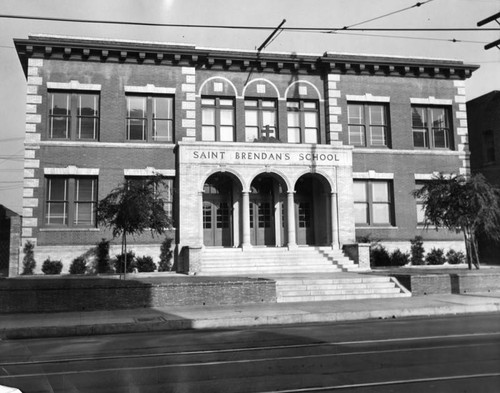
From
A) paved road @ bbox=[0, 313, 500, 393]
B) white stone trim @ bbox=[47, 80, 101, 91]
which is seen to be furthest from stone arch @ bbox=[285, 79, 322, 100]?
paved road @ bbox=[0, 313, 500, 393]

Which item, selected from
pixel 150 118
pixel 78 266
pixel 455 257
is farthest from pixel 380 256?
pixel 78 266

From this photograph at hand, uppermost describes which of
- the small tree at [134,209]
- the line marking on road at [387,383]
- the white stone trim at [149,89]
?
the white stone trim at [149,89]

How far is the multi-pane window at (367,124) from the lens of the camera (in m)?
27.8

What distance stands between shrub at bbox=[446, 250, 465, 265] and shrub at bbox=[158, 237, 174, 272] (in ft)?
46.4

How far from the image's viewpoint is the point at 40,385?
7.07 metres

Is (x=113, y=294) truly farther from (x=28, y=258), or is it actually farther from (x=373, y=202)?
(x=373, y=202)

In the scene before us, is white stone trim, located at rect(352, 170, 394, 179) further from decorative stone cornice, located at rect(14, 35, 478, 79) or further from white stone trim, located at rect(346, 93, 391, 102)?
decorative stone cornice, located at rect(14, 35, 478, 79)

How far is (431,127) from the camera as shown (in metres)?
28.8

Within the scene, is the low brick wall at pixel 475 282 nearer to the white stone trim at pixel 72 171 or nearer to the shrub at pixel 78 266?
the shrub at pixel 78 266

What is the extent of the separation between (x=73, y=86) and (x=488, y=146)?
23.4 meters

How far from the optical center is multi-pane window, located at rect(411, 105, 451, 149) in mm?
28547

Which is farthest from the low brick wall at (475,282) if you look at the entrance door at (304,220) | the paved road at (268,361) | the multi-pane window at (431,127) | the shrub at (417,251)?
the multi-pane window at (431,127)

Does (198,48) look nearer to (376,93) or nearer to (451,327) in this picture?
(376,93)

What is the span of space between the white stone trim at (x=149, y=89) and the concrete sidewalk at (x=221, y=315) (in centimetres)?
1278
